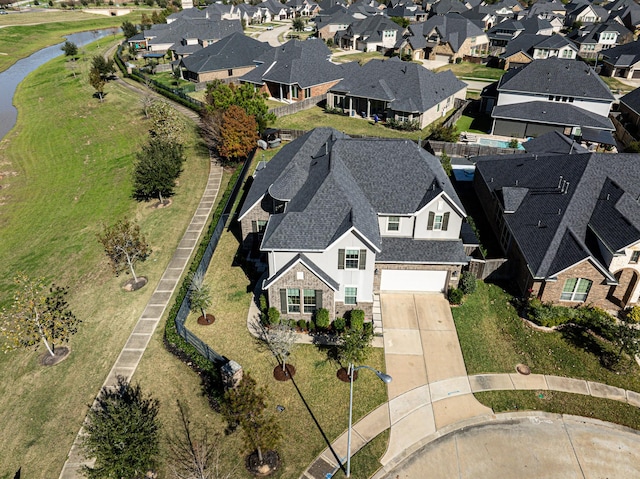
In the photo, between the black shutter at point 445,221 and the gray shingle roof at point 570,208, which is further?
the black shutter at point 445,221

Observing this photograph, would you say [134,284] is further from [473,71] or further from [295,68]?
[473,71]

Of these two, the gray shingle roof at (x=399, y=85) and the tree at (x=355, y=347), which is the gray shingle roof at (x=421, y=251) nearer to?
the tree at (x=355, y=347)

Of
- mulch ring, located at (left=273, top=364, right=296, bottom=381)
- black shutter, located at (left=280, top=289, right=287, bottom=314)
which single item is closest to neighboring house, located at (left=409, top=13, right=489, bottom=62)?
black shutter, located at (left=280, top=289, right=287, bottom=314)

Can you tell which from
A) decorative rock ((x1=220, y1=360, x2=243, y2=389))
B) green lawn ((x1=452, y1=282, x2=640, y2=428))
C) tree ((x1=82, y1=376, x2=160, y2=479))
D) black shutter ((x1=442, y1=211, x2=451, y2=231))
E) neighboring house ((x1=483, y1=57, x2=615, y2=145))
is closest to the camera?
tree ((x1=82, y1=376, x2=160, y2=479))

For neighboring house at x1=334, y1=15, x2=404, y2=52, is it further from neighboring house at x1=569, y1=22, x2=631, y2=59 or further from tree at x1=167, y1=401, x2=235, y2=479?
tree at x1=167, y1=401, x2=235, y2=479

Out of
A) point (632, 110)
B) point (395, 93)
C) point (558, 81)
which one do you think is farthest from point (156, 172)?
point (632, 110)

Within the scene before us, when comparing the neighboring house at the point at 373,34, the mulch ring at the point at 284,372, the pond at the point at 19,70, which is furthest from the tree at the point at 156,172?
the neighboring house at the point at 373,34
